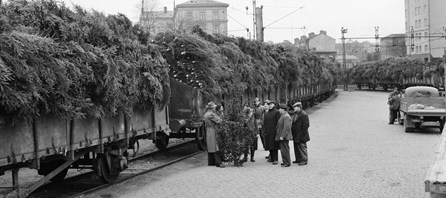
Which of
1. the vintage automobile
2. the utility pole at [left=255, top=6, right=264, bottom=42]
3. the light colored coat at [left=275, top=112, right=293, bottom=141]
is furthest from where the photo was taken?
the utility pole at [left=255, top=6, right=264, bottom=42]

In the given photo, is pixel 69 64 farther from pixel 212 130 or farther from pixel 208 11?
pixel 208 11

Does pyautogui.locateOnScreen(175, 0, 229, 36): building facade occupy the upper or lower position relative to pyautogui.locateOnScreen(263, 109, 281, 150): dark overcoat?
upper

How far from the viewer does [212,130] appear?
516 inches

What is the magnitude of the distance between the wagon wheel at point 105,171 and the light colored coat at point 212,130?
264cm

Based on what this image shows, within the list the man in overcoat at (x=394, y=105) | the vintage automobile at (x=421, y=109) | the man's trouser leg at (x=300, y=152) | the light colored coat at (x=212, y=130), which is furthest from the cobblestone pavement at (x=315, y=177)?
the man in overcoat at (x=394, y=105)

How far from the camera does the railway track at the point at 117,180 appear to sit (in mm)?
10602

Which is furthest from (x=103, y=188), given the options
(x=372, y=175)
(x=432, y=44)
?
(x=432, y=44)

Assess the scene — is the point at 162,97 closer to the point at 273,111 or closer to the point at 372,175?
the point at 273,111

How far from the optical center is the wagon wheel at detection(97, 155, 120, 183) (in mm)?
10977

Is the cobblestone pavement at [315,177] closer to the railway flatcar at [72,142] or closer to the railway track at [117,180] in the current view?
the railway track at [117,180]

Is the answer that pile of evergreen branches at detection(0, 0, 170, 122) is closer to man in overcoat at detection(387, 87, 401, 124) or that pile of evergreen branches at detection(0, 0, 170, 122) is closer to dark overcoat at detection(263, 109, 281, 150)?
dark overcoat at detection(263, 109, 281, 150)

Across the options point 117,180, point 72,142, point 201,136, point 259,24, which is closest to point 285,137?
point 201,136

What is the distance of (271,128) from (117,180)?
4126 mm

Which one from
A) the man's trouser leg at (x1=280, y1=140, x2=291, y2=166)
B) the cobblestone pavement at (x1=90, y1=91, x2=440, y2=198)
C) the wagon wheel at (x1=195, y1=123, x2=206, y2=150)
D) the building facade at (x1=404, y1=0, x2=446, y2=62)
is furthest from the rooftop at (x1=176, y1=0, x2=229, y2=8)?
the man's trouser leg at (x1=280, y1=140, x2=291, y2=166)
